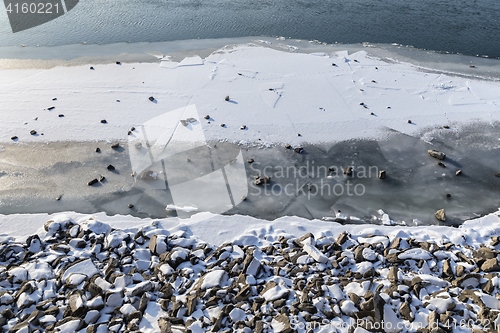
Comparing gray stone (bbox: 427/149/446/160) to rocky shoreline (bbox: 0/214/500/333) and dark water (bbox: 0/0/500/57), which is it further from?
dark water (bbox: 0/0/500/57)

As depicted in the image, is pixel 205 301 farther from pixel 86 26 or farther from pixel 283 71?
pixel 86 26

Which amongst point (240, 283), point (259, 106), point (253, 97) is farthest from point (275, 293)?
point (253, 97)

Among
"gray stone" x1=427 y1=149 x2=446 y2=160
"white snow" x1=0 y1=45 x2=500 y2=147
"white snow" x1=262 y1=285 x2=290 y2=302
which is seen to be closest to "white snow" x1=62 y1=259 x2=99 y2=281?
"white snow" x1=262 y1=285 x2=290 y2=302

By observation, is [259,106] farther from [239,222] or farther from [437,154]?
[437,154]

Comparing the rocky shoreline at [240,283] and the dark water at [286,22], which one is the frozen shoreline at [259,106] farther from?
the dark water at [286,22]

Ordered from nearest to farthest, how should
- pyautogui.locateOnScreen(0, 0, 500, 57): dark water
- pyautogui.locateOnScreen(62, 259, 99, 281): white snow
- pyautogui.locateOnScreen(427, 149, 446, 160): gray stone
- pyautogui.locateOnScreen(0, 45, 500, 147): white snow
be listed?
pyautogui.locateOnScreen(62, 259, 99, 281): white snow
pyautogui.locateOnScreen(427, 149, 446, 160): gray stone
pyautogui.locateOnScreen(0, 45, 500, 147): white snow
pyautogui.locateOnScreen(0, 0, 500, 57): dark water

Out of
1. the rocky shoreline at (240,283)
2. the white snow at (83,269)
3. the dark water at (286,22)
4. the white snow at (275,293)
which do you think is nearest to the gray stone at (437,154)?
the rocky shoreline at (240,283)
